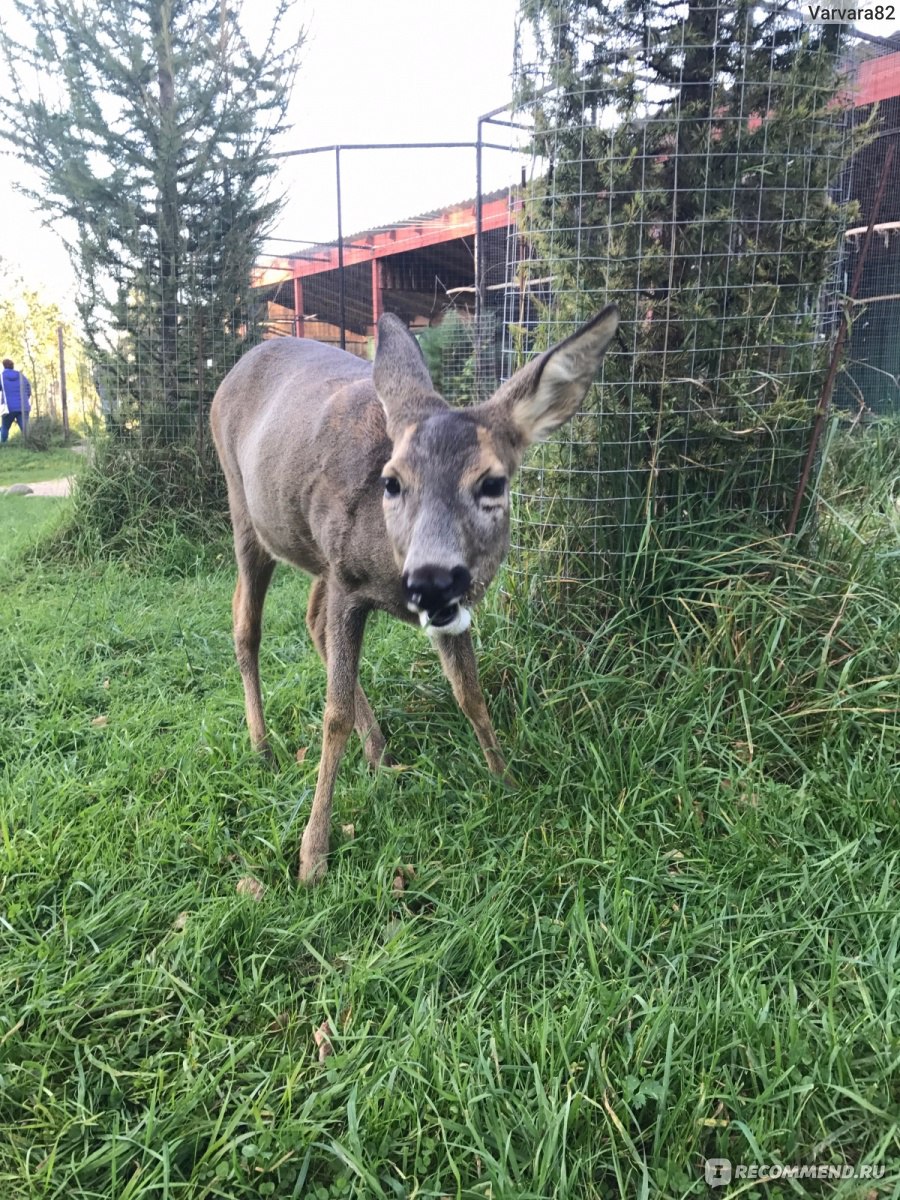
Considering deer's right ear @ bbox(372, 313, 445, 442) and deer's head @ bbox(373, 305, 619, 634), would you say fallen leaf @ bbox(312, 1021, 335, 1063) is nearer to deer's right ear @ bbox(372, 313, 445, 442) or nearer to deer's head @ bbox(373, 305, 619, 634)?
deer's head @ bbox(373, 305, 619, 634)

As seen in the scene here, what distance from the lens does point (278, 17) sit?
7398 millimetres

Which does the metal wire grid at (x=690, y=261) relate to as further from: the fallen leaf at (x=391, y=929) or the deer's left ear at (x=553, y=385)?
the fallen leaf at (x=391, y=929)

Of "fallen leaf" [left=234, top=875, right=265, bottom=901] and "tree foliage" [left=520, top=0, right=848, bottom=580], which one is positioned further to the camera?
"tree foliage" [left=520, top=0, right=848, bottom=580]

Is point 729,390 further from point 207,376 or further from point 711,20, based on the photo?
point 207,376

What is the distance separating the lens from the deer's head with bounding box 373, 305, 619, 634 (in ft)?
6.98

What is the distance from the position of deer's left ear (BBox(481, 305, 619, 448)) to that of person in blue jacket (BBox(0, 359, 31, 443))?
14029mm

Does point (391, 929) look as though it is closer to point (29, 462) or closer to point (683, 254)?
point (683, 254)

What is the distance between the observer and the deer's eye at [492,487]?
7.59 ft

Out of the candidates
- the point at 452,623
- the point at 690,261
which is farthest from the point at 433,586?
the point at 690,261

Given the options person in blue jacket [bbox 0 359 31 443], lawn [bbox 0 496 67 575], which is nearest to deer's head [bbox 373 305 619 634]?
lawn [bbox 0 496 67 575]

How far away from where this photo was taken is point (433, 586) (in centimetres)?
206

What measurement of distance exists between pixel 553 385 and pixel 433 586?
83cm

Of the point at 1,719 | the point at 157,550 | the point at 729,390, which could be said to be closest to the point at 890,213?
the point at 729,390

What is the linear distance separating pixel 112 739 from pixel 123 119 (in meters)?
5.93
